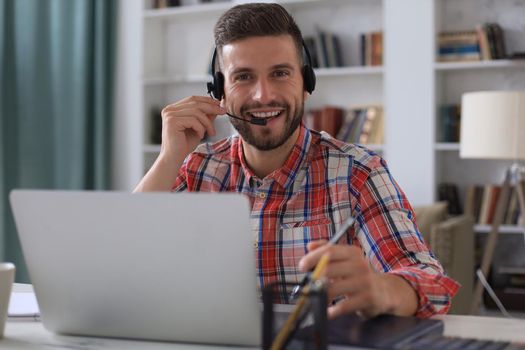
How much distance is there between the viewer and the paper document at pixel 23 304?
3.92ft

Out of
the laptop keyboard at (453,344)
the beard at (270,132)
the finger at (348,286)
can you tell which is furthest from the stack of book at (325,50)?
the laptop keyboard at (453,344)

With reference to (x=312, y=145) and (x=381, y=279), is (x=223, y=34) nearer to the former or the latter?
(x=312, y=145)

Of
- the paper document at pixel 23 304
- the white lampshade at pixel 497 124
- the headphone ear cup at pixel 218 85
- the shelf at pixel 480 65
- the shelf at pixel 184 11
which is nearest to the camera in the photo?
the paper document at pixel 23 304

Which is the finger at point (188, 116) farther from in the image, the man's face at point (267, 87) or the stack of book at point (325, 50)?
the stack of book at point (325, 50)

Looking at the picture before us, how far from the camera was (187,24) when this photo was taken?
15.5 feet

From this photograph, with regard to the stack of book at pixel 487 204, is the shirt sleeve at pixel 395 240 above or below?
above

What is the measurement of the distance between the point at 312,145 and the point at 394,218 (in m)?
0.29

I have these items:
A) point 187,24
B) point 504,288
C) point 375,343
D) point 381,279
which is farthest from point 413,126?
point 375,343

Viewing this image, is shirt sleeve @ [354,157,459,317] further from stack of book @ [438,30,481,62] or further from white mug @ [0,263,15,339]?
stack of book @ [438,30,481,62]

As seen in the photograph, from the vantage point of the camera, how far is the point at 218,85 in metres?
1.72

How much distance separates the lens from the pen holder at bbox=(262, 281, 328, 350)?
0.77 m

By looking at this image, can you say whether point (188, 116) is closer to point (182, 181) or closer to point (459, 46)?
point (182, 181)

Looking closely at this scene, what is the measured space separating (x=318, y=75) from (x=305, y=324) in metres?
3.35

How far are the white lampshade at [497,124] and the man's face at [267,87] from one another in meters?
1.85
